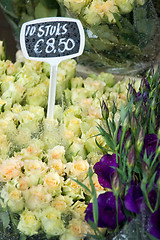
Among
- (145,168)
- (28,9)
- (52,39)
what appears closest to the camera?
(145,168)

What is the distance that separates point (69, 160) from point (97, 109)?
224 mm

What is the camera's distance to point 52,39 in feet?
3.54

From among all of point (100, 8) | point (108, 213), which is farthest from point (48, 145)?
point (100, 8)

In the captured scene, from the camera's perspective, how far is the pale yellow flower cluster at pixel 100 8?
4.01 ft

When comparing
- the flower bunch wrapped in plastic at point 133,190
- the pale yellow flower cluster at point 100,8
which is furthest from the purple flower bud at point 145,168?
the pale yellow flower cluster at point 100,8

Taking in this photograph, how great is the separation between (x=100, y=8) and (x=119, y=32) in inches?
4.4

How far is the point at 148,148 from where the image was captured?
644 millimetres

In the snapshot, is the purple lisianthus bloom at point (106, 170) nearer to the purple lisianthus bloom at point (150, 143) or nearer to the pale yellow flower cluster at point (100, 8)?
the purple lisianthus bloom at point (150, 143)

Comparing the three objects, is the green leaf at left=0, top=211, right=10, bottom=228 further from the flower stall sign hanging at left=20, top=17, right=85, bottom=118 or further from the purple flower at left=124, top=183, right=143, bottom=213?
the flower stall sign hanging at left=20, top=17, right=85, bottom=118

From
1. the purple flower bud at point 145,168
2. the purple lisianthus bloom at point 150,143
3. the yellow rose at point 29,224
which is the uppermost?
the purple flower bud at point 145,168

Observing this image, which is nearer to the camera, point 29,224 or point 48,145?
point 29,224

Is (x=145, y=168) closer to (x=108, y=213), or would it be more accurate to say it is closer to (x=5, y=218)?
(x=108, y=213)

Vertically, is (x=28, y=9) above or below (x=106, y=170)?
above

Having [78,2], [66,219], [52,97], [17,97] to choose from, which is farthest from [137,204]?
[78,2]
